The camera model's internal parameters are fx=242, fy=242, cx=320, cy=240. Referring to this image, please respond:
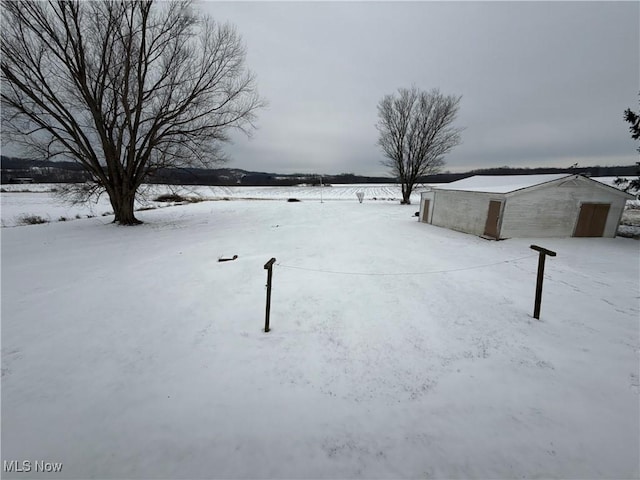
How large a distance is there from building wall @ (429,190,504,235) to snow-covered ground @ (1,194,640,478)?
5.74 m

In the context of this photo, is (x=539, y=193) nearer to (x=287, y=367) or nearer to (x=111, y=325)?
(x=287, y=367)

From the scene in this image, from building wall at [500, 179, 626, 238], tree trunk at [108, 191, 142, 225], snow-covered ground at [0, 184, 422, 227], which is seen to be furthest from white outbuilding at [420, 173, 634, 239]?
tree trunk at [108, 191, 142, 225]

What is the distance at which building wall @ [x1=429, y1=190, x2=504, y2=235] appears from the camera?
13.1m

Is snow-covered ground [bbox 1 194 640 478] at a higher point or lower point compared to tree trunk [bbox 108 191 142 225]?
lower

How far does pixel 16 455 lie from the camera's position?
269 cm

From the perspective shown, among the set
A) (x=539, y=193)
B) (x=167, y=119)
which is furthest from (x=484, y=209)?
(x=167, y=119)

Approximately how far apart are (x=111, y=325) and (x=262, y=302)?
10.1 feet

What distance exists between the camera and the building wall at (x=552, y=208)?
12164 millimetres

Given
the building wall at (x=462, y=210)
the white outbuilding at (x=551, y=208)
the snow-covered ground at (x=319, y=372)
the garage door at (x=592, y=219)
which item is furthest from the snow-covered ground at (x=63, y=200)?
the garage door at (x=592, y=219)

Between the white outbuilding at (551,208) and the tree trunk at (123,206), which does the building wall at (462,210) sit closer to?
the white outbuilding at (551,208)

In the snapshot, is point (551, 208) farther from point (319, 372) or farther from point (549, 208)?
point (319, 372)

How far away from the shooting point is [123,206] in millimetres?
14758

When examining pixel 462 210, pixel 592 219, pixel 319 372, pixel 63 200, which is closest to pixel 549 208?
pixel 592 219

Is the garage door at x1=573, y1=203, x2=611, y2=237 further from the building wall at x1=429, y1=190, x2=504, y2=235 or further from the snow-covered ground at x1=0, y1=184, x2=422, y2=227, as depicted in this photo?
the snow-covered ground at x1=0, y1=184, x2=422, y2=227
